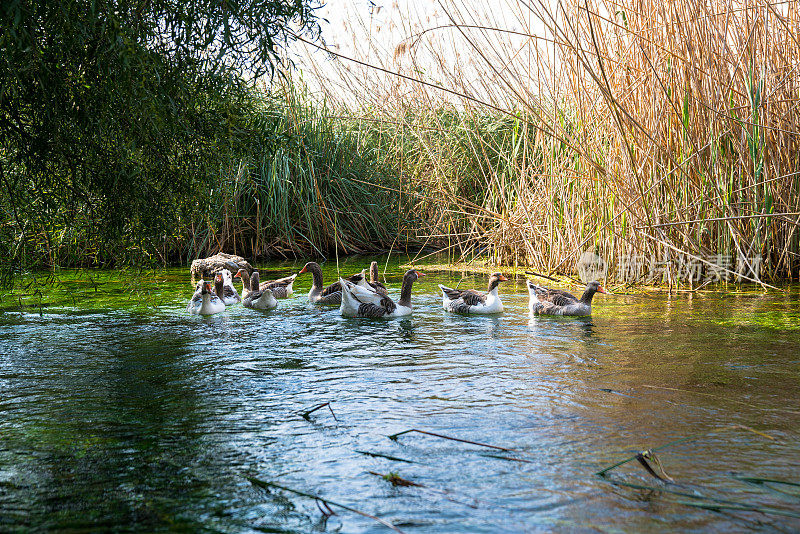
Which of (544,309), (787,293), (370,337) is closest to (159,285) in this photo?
(370,337)

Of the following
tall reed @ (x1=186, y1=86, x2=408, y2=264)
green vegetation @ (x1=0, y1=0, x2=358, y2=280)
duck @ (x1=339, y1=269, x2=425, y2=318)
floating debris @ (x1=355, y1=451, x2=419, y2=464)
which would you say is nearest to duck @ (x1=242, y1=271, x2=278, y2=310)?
duck @ (x1=339, y1=269, x2=425, y2=318)

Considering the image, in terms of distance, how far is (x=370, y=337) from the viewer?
6.87 meters

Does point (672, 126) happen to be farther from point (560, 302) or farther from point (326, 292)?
point (326, 292)

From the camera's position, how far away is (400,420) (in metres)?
4.18

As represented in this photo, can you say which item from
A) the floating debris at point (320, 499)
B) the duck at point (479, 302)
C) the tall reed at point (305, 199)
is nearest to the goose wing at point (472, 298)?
the duck at point (479, 302)

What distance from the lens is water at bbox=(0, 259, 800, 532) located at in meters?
2.99

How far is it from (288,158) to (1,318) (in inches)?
256

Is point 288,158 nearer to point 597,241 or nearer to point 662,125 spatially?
point 597,241

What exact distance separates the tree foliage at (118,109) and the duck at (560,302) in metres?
3.53

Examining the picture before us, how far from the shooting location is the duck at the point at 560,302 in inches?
303

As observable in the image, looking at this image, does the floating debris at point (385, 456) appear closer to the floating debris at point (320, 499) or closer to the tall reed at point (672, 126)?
the floating debris at point (320, 499)

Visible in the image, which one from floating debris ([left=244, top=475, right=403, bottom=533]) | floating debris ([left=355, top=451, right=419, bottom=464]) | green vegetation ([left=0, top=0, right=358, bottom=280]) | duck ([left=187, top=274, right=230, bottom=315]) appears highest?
green vegetation ([left=0, top=0, right=358, bottom=280])

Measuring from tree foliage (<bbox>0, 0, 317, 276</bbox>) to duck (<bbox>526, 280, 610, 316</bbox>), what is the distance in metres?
3.53

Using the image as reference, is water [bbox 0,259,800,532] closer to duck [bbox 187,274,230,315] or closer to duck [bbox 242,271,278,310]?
duck [bbox 187,274,230,315]
